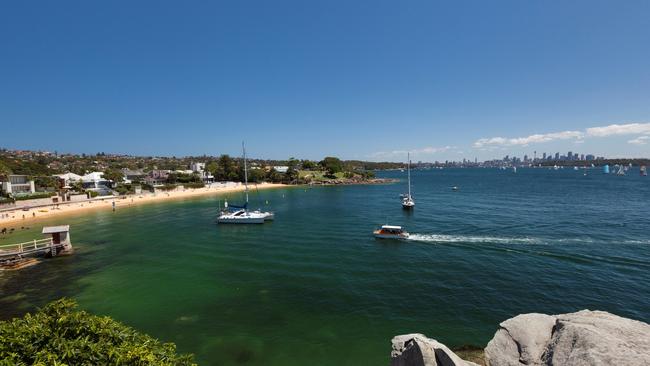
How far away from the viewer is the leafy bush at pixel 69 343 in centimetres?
695

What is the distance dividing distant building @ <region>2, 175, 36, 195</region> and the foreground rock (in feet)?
377

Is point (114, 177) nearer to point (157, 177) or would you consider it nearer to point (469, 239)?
point (157, 177)

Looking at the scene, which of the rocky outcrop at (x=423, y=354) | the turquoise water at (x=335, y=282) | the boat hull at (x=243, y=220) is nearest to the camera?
the rocky outcrop at (x=423, y=354)

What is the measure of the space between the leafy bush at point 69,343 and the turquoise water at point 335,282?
1009cm

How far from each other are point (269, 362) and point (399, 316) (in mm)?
9858

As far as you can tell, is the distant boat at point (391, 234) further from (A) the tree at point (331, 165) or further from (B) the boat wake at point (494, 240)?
(A) the tree at point (331, 165)

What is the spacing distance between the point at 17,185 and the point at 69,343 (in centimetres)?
11341

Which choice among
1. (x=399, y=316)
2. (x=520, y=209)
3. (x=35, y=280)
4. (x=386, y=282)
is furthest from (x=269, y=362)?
(x=520, y=209)

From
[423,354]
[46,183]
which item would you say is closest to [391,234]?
[423,354]

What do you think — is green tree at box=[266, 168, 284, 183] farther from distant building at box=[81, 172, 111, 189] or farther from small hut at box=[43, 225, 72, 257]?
small hut at box=[43, 225, 72, 257]

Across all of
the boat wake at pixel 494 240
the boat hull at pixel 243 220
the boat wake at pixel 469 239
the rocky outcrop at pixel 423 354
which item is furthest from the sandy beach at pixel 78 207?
the rocky outcrop at pixel 423 354

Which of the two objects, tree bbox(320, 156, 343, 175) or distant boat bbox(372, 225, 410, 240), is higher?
tree bbox(320, 156, 343, 175)

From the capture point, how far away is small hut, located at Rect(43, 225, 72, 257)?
3828cm

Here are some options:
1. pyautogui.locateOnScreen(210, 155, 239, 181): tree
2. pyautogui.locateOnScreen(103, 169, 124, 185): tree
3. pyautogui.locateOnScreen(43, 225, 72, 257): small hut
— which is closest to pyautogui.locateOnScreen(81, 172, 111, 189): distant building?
pyautogui.locateOnScreen(103, 169, 124, 185): tree
